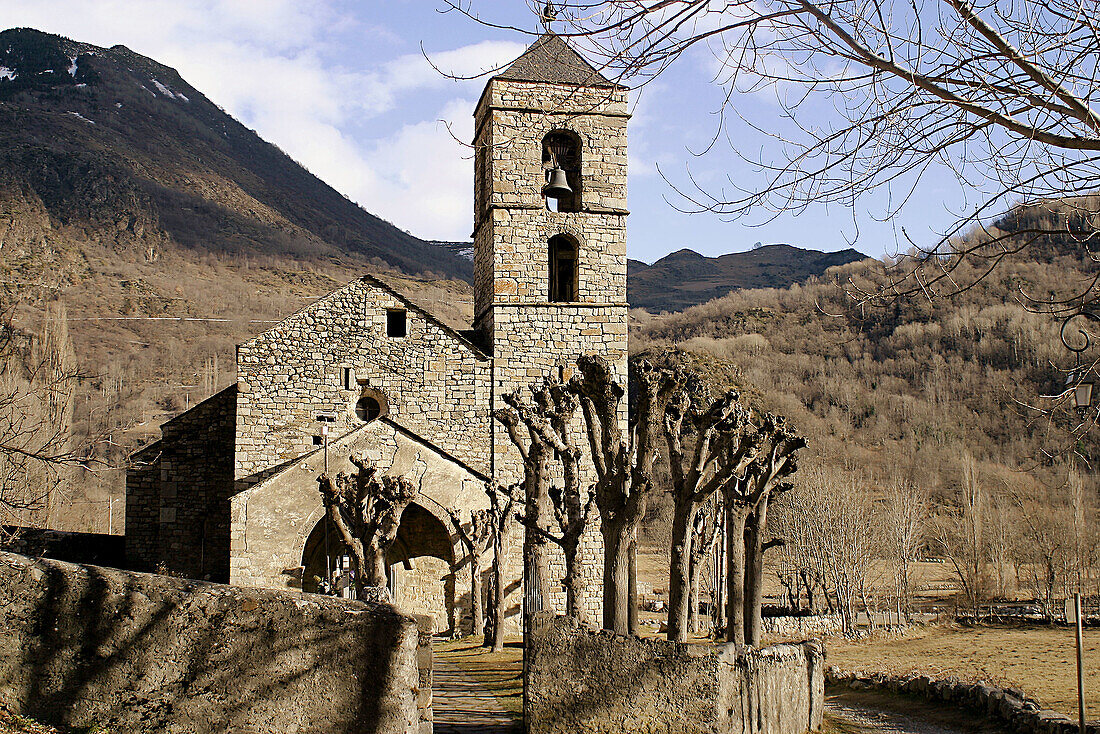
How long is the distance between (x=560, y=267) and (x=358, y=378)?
5.75m

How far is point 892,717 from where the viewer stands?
15.5 meters

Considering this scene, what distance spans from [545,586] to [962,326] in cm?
8148

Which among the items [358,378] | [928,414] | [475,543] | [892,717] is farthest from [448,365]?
[928,414]

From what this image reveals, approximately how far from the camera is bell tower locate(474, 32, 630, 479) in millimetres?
23469

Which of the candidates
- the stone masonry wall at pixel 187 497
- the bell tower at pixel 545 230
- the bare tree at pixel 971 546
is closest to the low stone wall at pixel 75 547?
the stone masonry wall at pixel 187 497

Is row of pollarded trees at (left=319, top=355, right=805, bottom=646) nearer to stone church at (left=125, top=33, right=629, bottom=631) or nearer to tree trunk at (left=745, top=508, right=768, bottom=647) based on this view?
tree trunk at (left=745, top=508, right=768, bottom=647)

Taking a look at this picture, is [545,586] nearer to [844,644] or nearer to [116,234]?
[844,644]

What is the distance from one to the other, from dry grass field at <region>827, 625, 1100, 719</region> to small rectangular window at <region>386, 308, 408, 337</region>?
12598mm

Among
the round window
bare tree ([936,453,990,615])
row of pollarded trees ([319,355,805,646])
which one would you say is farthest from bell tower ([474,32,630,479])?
bare tree ([936,453,990,615])

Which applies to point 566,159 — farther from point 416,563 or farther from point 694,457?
point 694,457

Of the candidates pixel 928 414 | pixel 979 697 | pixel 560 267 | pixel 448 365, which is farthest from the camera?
pixel 928 414

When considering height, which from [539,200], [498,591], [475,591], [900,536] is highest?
[539,200]

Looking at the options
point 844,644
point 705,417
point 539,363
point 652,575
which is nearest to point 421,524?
point 539,363

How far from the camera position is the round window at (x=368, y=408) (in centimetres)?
2306
